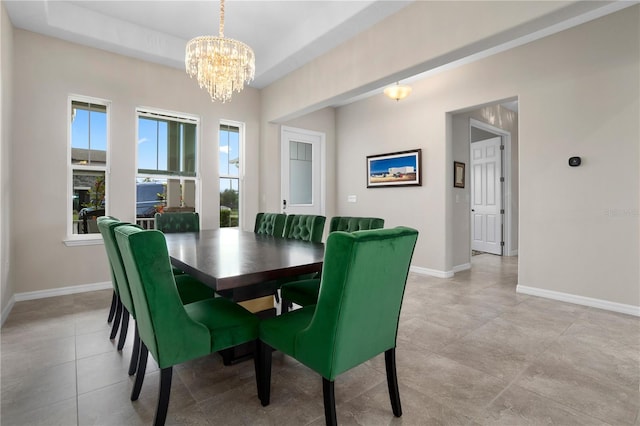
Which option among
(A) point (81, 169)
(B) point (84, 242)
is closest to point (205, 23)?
(A) point (81, 169)

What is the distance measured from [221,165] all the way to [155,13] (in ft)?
6.77

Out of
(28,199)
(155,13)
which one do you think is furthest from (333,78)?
(28,199)

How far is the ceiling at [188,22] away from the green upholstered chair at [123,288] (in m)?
2.67

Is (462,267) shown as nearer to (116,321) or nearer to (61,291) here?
(116,321)

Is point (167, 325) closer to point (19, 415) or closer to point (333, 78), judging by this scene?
point (19, 415)

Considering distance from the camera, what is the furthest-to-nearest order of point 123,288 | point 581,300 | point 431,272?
point 431,272
point 581,300
point 123,288

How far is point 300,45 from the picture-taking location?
3955mm

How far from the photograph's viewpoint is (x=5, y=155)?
10.0ft

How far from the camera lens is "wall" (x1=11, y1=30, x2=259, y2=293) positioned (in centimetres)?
350

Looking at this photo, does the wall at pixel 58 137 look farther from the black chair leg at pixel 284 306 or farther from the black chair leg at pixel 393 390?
the black chair leg at pixel 393 390

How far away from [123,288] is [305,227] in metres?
1.59

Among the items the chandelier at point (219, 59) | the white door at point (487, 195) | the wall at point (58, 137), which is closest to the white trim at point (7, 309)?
the wall at point (58, 137)

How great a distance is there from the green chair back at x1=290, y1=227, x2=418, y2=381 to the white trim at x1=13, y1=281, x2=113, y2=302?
12.0ft

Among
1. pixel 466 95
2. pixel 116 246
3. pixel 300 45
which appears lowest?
pixel 116 246
